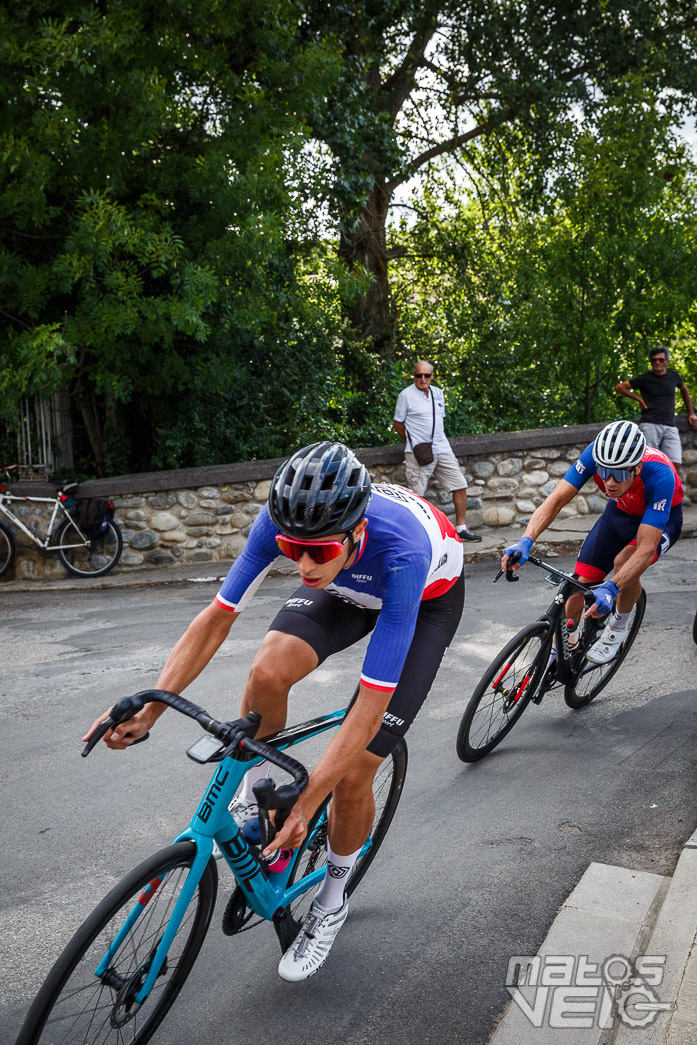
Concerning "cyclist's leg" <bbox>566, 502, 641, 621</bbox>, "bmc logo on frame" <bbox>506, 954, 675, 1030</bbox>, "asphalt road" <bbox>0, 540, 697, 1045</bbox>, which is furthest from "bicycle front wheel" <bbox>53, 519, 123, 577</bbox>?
"bmc logo on frame" <bbox>506, 954, 675, 1030</bbox>

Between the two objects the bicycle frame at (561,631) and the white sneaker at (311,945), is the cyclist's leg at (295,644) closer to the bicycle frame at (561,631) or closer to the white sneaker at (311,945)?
the white sneaker at (311,945)

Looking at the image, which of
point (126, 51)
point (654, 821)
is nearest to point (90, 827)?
point (654, 821)

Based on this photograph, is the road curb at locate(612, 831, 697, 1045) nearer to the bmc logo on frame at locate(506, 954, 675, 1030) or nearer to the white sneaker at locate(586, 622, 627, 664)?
the bmc logo on frame at locate(506, 954, 675, 1030)

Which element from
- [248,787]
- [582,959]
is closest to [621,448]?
[582,959]

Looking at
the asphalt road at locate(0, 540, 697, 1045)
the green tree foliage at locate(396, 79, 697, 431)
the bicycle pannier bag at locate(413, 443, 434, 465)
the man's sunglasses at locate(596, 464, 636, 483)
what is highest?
the green tree foliage at locate(396, 79, 697, 431)

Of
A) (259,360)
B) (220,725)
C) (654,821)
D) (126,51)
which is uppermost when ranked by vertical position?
(126,51)

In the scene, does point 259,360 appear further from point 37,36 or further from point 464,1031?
point 464,1031

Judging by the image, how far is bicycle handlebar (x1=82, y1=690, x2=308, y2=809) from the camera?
232 cm

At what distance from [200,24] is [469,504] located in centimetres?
651

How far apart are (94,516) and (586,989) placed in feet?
28.0

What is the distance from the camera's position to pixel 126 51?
927 cm

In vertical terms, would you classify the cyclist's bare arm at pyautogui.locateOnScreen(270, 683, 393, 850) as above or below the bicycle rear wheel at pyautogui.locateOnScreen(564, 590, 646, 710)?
above

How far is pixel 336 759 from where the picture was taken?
2564mm

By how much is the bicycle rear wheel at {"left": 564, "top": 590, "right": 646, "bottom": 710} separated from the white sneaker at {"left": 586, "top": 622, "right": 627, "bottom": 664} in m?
0.03
